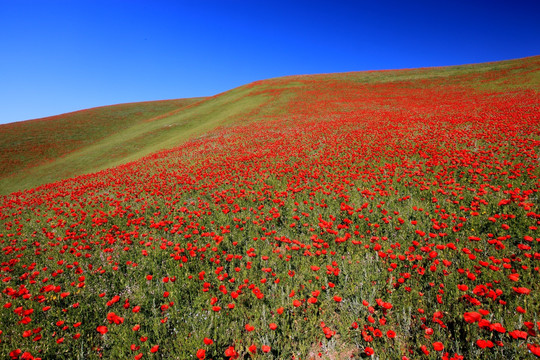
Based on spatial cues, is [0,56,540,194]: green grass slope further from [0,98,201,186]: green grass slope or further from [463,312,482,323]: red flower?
[463,312,482,323]: red flower

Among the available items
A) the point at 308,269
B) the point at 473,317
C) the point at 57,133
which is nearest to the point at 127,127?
the point at 57,133

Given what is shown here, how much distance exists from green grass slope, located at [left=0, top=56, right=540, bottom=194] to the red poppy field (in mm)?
19813

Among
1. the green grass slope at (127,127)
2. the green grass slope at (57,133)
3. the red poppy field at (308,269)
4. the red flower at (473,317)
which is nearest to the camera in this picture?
the red flower at (473,317)

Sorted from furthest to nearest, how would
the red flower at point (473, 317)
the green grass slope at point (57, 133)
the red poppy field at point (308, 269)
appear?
the green grass slope at point (57, 133), the red poppy field at point (308, 269), the red flower at point (473, 317)

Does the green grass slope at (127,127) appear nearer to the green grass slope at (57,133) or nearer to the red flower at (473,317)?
the green grass slope at (57,133)

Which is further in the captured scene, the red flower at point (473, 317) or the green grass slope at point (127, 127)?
the green grass slope at point (127, 127)

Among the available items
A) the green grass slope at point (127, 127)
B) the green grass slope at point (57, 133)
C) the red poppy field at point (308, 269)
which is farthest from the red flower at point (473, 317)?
the green grass slope at point (57, 133)

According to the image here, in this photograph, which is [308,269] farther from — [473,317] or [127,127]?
[127,127]

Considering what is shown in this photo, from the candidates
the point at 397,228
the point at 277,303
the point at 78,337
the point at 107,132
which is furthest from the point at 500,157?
the point at 107,132

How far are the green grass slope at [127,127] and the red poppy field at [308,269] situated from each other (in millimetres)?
19813

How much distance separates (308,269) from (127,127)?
52699 mm

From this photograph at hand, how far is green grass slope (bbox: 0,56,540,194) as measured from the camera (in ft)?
87.0

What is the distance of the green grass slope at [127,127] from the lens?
26.5 metres

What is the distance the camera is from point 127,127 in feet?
153
